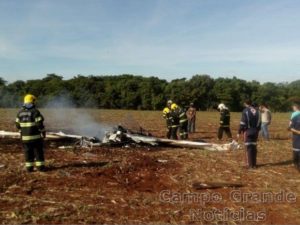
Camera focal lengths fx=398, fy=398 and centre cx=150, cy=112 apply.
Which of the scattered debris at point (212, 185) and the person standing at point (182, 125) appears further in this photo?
the person standing at point (182, 125)

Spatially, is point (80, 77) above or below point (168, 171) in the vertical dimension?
above

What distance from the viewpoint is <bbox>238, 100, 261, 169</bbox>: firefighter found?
36.6 ft

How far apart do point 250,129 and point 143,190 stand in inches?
162

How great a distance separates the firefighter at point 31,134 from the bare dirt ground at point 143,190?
319mm

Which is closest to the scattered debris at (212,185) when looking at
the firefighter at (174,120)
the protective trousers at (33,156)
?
the protective trousers at (33,156)

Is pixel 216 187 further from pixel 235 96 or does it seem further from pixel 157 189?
pixel 235 96

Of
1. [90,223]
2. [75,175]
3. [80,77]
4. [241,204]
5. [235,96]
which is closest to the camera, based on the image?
[90,223]

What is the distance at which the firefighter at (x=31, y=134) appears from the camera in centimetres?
981

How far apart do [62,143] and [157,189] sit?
24.1ft

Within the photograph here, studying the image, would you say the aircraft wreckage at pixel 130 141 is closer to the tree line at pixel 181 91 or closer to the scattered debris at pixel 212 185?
the scattered debris at pixel 212 185

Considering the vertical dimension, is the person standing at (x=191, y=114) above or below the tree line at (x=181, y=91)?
below

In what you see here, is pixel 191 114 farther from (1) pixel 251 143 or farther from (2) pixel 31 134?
(2) pixel 31 134

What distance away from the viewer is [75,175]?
952cm

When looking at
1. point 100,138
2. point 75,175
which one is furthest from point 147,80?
point 75,175
